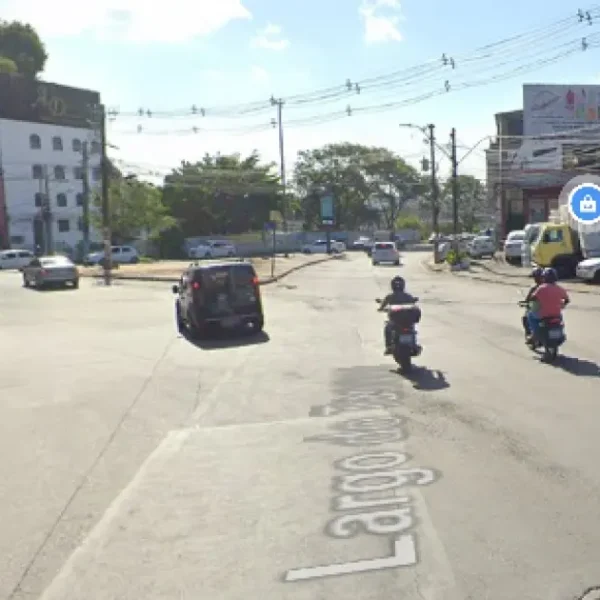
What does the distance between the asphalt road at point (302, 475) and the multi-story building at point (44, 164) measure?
186 feet

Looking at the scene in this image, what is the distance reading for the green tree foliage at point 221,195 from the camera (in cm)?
7338

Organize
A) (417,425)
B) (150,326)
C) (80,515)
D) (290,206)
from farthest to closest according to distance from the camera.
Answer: (290,206) < (150,326) < (417,425) < (80,515)

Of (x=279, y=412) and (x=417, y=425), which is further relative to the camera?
(x=279, y=412)

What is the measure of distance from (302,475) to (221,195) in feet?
228

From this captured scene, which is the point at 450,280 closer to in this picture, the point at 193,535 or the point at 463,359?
the point at 463,359

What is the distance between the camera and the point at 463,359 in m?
12.2

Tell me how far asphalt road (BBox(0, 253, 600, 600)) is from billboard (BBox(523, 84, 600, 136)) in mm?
37294

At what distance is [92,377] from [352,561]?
806cm

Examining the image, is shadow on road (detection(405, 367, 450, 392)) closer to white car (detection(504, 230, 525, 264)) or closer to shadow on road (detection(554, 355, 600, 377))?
shadow on road (detection(554, 355, 600, 377))

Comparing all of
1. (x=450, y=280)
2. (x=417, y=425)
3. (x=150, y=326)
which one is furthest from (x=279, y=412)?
(x=450, y=280)

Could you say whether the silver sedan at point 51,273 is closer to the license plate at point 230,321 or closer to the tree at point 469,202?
the license plate at point 230,321

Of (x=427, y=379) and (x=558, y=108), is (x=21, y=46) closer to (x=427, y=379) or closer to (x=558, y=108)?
(x=558, y=108)

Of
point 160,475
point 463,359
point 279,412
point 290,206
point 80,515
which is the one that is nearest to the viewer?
point 80,515

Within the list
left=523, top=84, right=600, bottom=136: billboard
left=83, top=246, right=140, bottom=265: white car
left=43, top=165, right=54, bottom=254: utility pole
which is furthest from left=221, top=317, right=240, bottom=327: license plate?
left=43, top=165, right=54, bottom=254: utility pole
